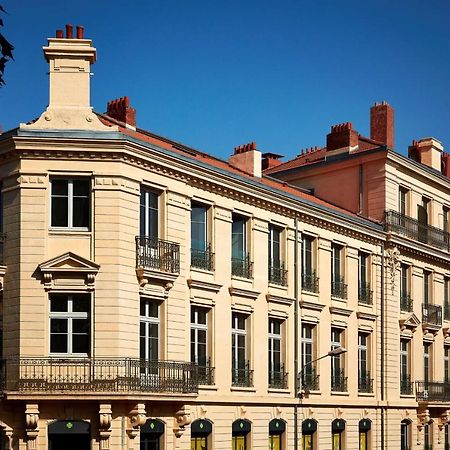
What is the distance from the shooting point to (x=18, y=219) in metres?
28.9

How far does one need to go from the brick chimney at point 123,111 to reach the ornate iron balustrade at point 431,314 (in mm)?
18129

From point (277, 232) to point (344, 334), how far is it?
6.20m

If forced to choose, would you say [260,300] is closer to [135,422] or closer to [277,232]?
[277,232]

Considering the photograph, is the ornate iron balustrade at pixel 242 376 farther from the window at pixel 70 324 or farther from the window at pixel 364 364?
the window at pixel 364 364

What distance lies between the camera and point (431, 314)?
47156 mm

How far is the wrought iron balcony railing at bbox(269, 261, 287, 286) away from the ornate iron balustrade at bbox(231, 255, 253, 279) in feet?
4.74

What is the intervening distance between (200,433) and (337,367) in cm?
977

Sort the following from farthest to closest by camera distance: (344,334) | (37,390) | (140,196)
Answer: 1. (344,334)
2. (140,196)
3. (37,390)

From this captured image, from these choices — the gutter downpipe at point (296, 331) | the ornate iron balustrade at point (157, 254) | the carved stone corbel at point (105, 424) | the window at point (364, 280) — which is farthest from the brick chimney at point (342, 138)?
the carved stone corbel at point (105, 424)

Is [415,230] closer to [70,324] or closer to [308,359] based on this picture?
[308,359]

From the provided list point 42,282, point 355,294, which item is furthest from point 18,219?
point 355,294

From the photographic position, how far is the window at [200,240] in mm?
32688

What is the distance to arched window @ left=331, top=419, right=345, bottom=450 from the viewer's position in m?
39.2

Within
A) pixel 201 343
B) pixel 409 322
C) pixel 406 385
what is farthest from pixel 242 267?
pixel 406 385
